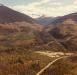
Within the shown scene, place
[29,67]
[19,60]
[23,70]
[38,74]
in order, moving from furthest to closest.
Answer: [19,60]
[29,67]
[23,70]
[38,74]

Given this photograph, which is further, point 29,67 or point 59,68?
point 29,67

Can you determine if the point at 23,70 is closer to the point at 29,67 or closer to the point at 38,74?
the point at 29,67

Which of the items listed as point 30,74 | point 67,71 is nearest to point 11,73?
point 30,74

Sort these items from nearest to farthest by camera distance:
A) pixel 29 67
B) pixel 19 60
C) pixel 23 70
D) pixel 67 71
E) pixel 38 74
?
1. pixel 38 74
2. pixel 67 71
3. pixel 23 70
4. pixel 29 67
5. pixel 19 60

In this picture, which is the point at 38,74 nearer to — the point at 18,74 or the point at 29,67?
the point at 18,74

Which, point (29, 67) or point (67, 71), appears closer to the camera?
point (67, 71)

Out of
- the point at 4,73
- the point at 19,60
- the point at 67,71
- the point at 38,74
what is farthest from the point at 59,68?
the point at 19,60

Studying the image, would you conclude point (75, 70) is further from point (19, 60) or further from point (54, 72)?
point (19, 60)

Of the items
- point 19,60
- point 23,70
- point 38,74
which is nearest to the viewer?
point 38,74
